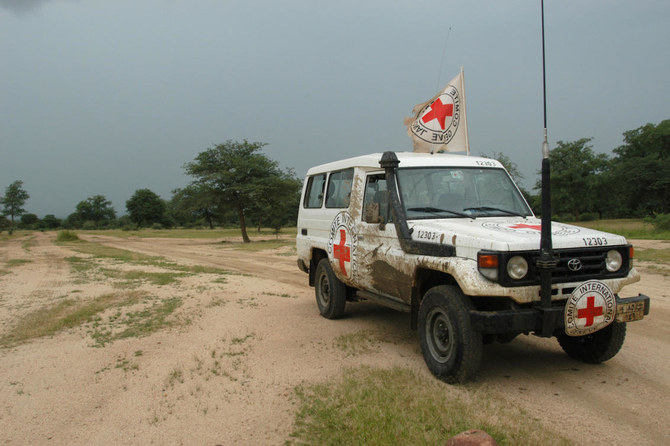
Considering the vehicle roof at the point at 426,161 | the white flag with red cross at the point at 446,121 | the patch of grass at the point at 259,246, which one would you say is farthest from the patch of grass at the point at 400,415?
the patch of grass at the point at 259,246

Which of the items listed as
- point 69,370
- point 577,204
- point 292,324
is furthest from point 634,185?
point 69,370

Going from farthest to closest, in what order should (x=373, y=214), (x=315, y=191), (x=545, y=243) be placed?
1. (x=315, y=191)
2. (x=373, y=214)
3. (x=545, y=243)

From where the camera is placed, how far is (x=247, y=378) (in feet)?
16.0

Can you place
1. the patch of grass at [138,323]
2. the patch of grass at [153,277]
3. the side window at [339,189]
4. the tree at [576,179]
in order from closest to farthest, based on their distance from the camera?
the patch of grass at [138,323]
the side window at [339,189]
the patch of grass at [153,277]
the tree at [576,179]

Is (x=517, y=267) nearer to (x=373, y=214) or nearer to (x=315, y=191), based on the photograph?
(x=373, y=214)

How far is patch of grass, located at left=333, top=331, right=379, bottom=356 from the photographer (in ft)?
18.7

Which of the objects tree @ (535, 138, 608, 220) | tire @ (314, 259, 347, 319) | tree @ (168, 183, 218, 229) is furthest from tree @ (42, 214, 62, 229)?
tire @ (314, 259, 347, 319)

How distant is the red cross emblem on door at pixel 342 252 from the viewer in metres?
6.54

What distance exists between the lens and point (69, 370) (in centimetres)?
512

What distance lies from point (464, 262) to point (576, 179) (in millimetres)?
55328

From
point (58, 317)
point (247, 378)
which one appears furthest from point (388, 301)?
point (58, 317)

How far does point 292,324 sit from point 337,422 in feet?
10.9

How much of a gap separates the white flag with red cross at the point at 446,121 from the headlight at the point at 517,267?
380 cm

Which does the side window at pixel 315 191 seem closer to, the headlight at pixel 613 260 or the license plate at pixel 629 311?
the headlight at pixel 613 260
